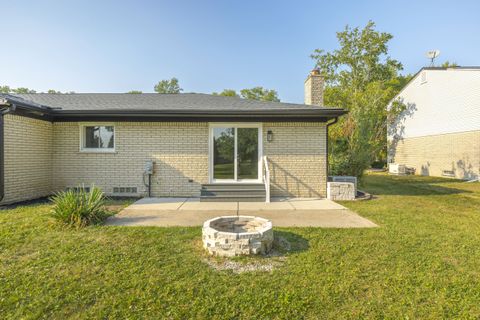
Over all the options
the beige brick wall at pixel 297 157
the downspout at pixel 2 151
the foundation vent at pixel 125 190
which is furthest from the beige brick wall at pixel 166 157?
the downspout at pixel 2 151

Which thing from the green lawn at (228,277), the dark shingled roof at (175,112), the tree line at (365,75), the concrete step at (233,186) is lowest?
the green lawn at (228,277)

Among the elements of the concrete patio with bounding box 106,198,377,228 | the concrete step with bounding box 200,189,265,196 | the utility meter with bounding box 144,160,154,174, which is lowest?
the concrete patio with bounding box 106,198,377,228

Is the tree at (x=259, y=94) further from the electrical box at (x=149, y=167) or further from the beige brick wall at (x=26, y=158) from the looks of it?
the beige brick wall at (x=26, y=158)

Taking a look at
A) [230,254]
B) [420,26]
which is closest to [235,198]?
[230,254]

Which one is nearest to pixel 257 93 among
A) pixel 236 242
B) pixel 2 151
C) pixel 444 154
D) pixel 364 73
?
pixel 364 73

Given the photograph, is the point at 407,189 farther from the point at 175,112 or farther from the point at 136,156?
the point at 136,156

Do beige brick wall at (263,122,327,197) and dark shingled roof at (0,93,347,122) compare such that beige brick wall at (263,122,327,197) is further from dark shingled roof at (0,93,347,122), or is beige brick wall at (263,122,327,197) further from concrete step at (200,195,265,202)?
concrete step at (200,195,265,202)

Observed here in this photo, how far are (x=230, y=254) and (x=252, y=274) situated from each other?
23.4 inches

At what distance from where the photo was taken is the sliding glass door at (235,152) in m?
8.75

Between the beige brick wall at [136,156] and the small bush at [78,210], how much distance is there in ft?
9.93

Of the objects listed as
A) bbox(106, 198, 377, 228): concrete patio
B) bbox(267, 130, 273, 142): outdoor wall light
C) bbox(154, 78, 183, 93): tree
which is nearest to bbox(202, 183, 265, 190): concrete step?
bbox(106, 198, 377, 228): concrete patio

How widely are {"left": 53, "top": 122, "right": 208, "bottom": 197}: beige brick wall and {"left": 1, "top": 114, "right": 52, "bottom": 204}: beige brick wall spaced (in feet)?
1.37

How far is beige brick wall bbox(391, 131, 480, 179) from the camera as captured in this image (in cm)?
1477

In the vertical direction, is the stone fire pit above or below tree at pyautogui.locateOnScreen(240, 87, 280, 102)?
below
